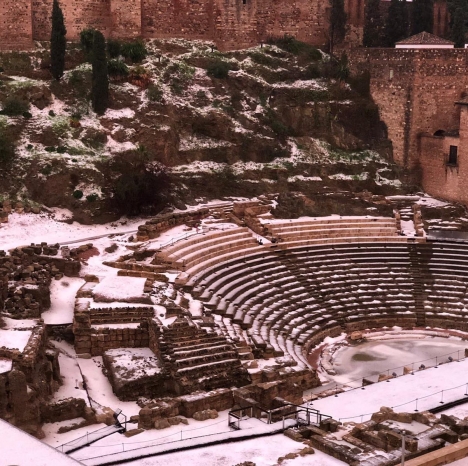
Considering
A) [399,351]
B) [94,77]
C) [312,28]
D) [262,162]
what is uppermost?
[312,28]

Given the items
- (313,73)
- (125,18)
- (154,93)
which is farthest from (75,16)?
(313,73)

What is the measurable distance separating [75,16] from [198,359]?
24263 millimetres

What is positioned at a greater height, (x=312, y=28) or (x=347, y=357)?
(x=312, y=28)

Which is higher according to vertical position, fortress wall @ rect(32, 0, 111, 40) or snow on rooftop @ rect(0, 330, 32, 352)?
fortress wall @ rect(32, 0, 111, 40)

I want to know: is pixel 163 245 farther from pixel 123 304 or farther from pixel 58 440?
pixel 58 440

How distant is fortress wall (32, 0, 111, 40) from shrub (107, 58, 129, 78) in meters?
3.50

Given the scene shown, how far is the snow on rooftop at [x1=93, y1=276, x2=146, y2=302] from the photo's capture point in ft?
78.0

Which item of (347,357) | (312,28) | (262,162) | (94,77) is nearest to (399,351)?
(347,357)

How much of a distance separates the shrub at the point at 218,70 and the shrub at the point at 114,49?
172 inches

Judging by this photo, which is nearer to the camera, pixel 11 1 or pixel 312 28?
pixel 11 1

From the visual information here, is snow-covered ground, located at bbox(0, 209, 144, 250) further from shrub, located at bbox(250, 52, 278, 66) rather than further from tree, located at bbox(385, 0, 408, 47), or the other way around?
tree, located at bbox(385, 0, 408, 47)

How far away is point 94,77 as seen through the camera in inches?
1394

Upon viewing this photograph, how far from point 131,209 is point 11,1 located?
12420 mm

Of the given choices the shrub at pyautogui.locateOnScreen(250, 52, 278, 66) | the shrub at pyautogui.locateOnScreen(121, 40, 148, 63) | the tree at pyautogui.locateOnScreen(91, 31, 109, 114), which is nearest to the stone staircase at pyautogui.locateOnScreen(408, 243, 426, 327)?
the shrub at pyautogui.locateOnScreen(250, 52, 278, 66)
